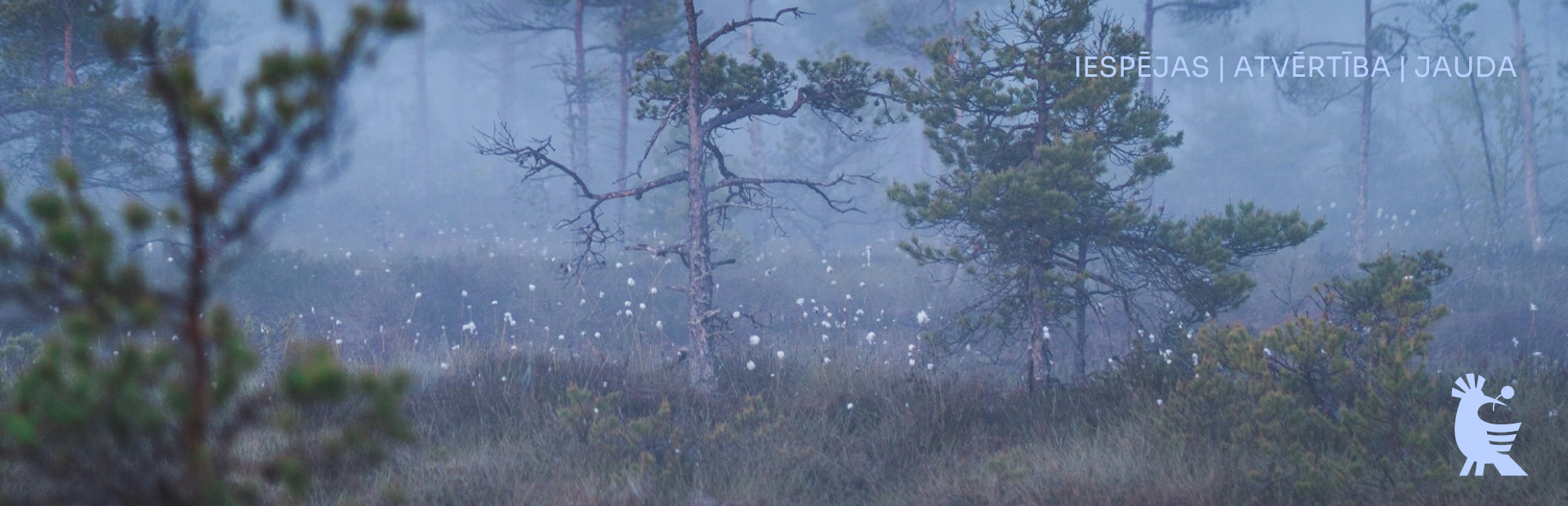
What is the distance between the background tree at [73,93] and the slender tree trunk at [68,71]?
0.01 meters

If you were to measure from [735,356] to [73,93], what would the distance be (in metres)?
8.76

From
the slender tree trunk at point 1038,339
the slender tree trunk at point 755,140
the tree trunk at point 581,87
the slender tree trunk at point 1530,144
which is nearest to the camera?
the slender tree trunk at point 1038,339

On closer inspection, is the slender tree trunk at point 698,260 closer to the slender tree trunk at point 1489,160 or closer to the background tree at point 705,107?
the background tree at point 705,107

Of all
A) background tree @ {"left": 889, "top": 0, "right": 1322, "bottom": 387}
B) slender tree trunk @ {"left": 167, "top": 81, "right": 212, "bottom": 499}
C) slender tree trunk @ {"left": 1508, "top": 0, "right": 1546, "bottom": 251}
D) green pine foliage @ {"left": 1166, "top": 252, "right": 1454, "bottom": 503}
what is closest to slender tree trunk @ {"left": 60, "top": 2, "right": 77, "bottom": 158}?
background tree @ {"left": 889, "top": 0, "right": 1322, "bottom": 387}

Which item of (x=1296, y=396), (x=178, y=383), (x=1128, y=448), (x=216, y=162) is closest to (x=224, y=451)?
(x=178, y=383)

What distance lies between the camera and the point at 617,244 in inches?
789

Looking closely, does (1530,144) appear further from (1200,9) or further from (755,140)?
(755,140)

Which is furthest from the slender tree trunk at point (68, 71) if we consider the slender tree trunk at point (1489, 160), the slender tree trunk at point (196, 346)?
the slender tree trunk at point (1489, 160)

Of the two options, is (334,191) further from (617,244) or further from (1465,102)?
(1465,102)

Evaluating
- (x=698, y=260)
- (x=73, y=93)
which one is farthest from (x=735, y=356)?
(x=73, y=93)

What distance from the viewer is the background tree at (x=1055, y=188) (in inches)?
300

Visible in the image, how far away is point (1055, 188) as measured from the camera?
311 inches

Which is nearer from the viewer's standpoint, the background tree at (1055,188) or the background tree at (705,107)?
the background tree at (1055,188)

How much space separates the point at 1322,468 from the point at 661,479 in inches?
154
